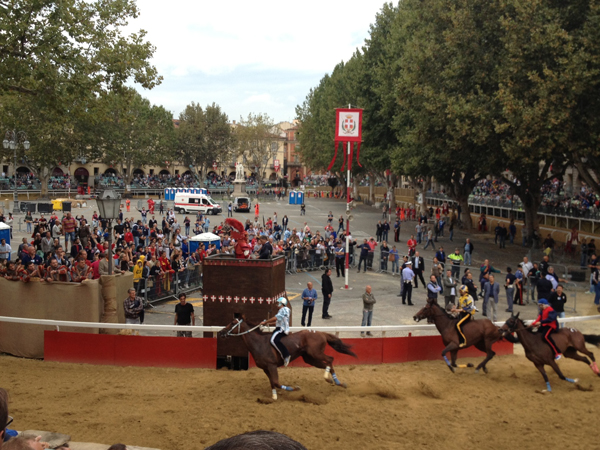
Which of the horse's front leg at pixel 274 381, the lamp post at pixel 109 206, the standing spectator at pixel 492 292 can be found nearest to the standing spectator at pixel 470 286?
the standing spectator at pixel 492 292

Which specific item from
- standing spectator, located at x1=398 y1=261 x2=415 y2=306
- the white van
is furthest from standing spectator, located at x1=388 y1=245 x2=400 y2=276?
the white van

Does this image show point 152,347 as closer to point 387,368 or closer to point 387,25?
point 387,368

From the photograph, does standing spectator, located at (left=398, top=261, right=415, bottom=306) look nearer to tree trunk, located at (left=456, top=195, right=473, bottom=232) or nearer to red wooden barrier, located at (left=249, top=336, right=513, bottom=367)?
red wooden barrier, located at (left=249, top=336, right=513, bottom=367)

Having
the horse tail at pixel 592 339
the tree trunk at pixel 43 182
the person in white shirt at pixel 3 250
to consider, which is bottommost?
the horse tail at pixel 592 339

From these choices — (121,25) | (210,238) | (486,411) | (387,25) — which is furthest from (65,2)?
(387,25)

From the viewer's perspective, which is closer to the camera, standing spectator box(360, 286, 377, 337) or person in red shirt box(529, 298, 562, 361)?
person in red shirt box(529, 298, 562, 361)

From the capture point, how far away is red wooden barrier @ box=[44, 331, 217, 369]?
13.4 meters

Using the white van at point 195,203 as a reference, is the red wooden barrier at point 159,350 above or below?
below

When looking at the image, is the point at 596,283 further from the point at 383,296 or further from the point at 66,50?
the point at 66,50

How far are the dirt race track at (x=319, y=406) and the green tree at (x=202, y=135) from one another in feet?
255

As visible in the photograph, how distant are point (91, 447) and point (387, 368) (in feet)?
23.5

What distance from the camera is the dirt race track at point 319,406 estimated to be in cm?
960

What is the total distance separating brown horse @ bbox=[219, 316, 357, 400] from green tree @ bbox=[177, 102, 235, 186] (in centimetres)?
7973

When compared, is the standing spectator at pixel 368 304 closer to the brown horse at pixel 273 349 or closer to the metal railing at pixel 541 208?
the brown horse at pixel 273 349
